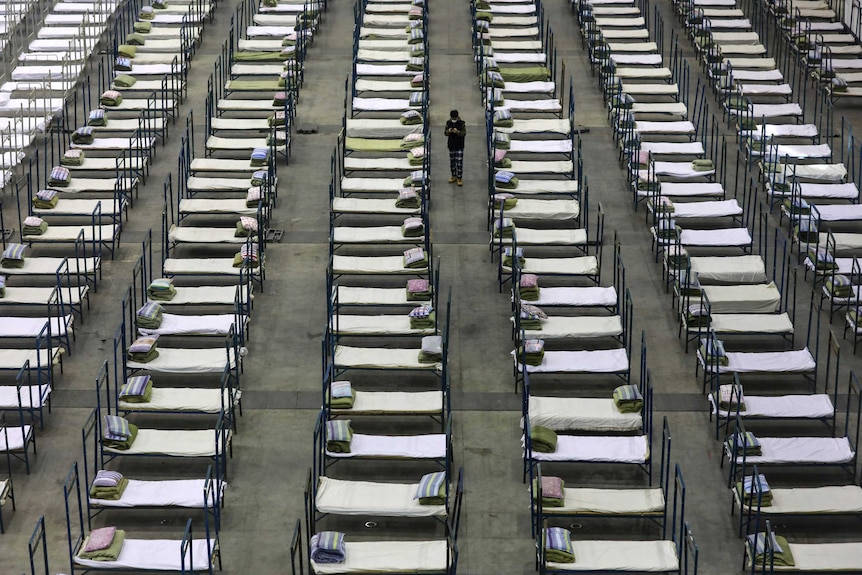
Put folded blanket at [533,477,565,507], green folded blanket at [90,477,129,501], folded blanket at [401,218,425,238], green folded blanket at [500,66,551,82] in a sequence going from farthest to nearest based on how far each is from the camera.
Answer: green folded blanket at [500,66,551,82]
folded blanket at [401,218,425,238]
green folded blanket at [90,477,129,501]
folded blanket at [533,477,565,507]

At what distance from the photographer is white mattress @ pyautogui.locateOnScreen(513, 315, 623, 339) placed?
2514 cm

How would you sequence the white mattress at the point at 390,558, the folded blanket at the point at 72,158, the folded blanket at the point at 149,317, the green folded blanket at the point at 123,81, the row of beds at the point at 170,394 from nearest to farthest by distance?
the white mattress at the point at 390,558 < the row of beds at the point at 170,394 < the folded blanket at the point at 149,317 < the folded blanket at the point at 72,158 < the green folded blanket at the point at 123,81

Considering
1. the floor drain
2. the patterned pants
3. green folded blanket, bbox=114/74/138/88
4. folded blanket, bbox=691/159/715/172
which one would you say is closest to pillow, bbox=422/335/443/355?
the floor drain

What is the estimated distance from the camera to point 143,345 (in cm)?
2425

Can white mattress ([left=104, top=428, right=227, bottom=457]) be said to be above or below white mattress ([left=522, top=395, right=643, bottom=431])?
below

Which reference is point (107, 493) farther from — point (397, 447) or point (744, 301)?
point (744, 301)

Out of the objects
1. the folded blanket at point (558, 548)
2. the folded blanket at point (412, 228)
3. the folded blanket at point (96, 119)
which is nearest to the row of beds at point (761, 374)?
the folded blanket at point (558, 548)

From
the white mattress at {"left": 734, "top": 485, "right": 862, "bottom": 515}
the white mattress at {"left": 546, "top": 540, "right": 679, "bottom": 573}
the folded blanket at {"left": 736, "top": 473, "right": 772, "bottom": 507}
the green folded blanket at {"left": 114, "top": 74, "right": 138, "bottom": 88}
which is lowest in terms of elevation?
the white mattress at {"left": 546, "top": 540, "right": 679, "bottom": 573}

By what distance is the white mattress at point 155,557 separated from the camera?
1998 cm

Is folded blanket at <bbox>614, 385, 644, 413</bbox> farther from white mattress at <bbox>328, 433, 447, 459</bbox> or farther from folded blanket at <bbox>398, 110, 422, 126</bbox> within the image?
folded blanket at <bbox>398, 110, 422, 126</bbox>

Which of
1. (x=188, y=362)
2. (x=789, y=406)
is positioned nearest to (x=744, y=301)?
(x=789, y=406)

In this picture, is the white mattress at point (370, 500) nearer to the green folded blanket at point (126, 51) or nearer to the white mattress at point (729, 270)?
the white mattress at point (729, 270)

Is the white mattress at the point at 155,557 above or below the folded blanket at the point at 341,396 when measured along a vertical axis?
below

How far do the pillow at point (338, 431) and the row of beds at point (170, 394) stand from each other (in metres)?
1.50
